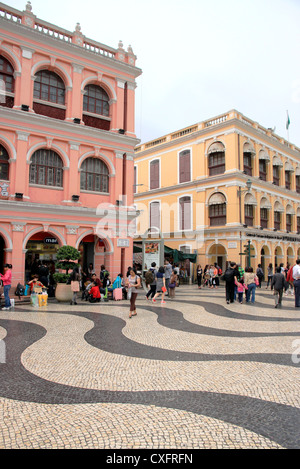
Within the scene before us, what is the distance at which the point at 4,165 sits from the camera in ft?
54.4

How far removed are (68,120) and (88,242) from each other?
7436mm

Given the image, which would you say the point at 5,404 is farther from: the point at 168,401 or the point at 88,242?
the point at 88,242

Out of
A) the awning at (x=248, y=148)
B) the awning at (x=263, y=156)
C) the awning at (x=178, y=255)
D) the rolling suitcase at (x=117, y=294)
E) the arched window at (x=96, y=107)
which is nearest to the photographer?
the rolling suitcase at (x=117, y=294)

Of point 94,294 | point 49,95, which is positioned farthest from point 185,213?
point 94,294

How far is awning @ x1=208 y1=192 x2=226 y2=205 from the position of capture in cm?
3033

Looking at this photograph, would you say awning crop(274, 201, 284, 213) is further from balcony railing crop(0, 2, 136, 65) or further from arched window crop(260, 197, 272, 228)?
balcony railing crop(0, 2, 136, 65)

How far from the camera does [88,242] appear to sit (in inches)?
832

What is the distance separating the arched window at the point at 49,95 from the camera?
1771 cm

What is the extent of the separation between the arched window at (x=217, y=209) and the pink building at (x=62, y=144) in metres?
12.5

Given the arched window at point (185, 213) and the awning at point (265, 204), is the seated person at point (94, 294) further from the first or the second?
the awning at point (265, 204)

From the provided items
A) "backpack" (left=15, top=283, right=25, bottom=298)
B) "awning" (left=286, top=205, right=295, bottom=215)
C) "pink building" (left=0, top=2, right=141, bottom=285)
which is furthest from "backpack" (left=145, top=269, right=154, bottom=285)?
"awning" (left=286, top=205, right=295, bottom=215)

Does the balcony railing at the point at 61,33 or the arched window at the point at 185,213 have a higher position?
the balcony railing at the point at 61,33

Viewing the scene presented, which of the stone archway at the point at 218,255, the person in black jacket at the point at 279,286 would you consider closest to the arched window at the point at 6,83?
the person in black jacket at the point at 279,286

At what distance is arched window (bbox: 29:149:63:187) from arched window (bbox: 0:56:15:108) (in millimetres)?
2778
